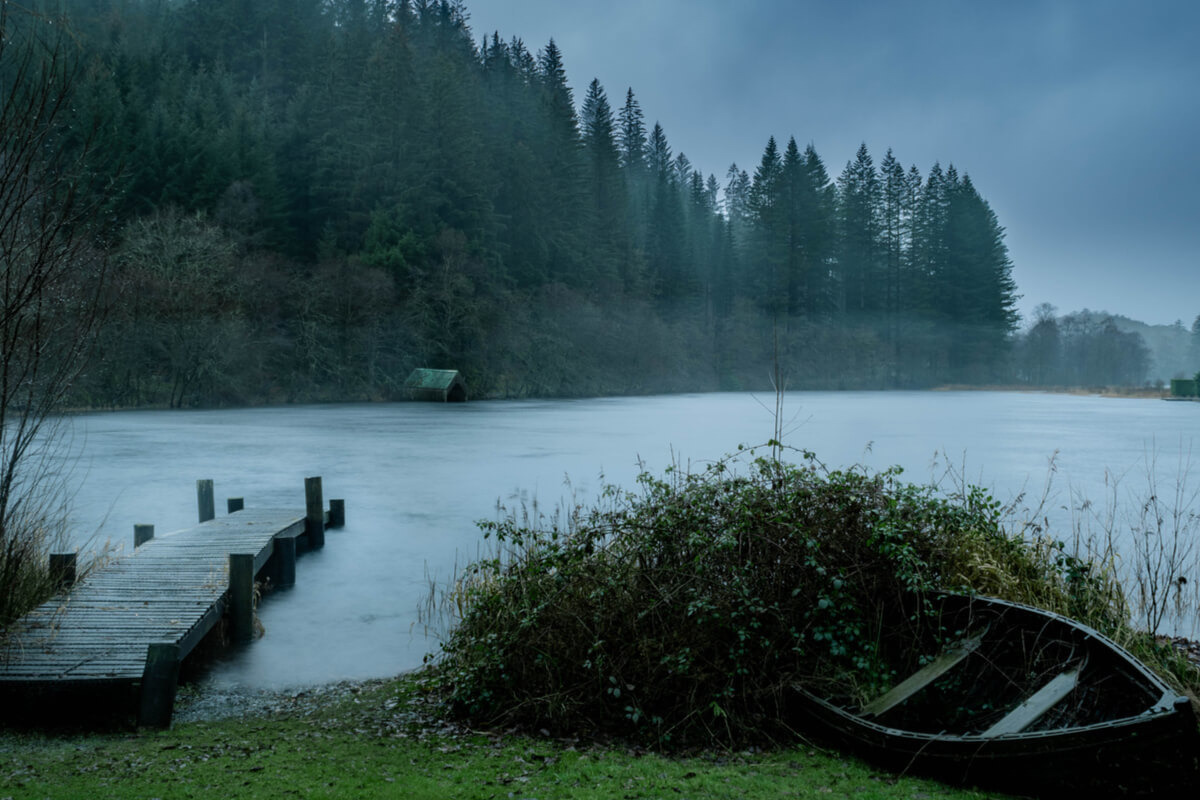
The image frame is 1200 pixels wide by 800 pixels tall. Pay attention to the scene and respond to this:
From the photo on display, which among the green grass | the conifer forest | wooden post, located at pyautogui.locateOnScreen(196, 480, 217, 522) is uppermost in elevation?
the conifer forest

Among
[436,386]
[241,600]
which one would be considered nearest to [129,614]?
[241,600]

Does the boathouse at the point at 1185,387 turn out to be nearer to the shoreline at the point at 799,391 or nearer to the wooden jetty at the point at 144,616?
the shoreline at the point at 799,391

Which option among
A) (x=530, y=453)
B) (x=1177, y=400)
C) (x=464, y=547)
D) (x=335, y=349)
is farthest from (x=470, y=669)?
(x=1177, y=400)

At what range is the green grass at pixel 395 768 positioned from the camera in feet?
14.2

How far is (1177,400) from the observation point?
Answer: 52.0 m

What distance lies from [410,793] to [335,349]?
41.8 metres

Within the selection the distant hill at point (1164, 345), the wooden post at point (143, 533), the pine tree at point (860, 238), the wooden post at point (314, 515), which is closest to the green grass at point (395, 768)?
the wooden post at point (143, 533)

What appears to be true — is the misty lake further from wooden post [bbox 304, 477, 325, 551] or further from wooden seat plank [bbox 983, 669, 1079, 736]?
wooden seat plank [bbox 983, 669, 1079, 736]

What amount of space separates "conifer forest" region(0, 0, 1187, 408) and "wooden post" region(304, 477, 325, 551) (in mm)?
13491

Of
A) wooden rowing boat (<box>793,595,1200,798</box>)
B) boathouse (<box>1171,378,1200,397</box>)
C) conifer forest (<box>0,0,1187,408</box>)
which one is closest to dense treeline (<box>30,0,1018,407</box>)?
conifer forest (<box>0,0,1187,408</box>)

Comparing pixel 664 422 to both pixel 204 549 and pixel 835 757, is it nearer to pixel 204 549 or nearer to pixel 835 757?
pixel 204 549

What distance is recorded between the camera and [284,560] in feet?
34.0

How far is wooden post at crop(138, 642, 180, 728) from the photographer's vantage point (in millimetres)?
5469

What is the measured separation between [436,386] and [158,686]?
38708mm
